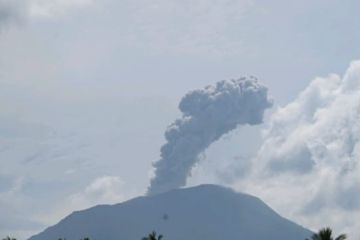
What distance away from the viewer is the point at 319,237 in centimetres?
8294

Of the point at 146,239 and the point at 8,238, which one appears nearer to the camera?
the point at 146,239

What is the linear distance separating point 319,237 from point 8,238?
51.7m

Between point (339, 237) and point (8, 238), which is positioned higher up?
point (8, 238)

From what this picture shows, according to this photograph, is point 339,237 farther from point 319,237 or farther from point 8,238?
point 8,238

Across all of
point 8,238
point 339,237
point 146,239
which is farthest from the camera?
point 8,238

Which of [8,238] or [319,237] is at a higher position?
[8,238]

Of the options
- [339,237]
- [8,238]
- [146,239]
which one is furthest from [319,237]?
[8,238]

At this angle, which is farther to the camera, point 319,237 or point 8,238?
point 8,238

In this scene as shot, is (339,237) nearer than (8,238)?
Yes

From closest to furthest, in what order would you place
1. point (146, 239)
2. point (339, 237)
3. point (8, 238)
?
1. point (339, 237)
2. point (146, 239)
3. point (8, 238)

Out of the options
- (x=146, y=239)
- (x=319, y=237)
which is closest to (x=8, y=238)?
(x=146, y=239)

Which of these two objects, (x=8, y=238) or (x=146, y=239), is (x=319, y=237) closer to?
(x=146, y=239)

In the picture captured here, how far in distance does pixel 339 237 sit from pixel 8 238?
54.4m

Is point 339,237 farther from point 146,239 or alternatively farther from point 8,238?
point 8,238
